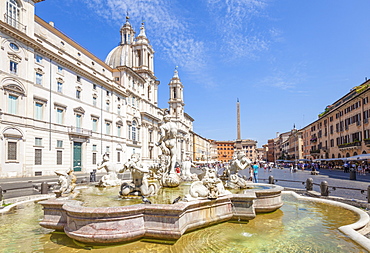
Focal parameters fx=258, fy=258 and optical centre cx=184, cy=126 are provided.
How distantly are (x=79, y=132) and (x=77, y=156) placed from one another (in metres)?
2.99

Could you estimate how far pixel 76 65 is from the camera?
105 feet

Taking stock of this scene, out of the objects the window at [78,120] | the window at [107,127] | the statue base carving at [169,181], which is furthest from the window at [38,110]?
the statue base carving at [169,181]

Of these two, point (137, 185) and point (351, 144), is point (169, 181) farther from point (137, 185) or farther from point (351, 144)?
point (351, 144)

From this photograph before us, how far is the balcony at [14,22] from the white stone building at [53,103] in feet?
0.27

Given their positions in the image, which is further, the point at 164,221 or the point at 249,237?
the point at 249,237

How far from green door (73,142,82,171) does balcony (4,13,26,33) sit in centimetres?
1360

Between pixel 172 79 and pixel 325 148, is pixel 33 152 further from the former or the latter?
pixel 172 79

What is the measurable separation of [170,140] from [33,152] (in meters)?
20.2

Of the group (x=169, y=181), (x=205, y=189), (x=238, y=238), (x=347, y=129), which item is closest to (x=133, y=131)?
(x=347, y=129)

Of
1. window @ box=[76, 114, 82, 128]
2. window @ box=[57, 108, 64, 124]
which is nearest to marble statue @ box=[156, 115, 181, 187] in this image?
window @ box=[57, 108, 64, 124]

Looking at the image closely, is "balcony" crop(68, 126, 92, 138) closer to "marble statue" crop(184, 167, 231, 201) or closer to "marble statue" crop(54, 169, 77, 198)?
"marble statue" crop(54, 169, 77, 198)

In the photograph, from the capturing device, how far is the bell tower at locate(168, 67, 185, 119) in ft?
292

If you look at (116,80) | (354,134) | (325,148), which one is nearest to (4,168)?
(116,80)

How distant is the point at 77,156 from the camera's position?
3216 cm
